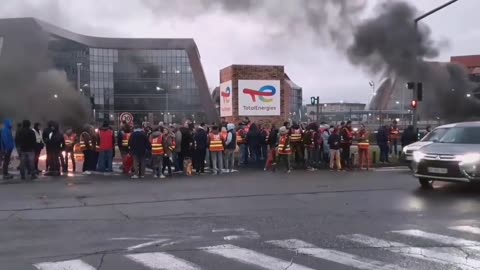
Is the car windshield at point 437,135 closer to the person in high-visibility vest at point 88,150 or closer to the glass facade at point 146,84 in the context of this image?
the person in high-visibility vest at point 88,150

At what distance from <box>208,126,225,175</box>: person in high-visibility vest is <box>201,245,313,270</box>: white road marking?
29.0ft

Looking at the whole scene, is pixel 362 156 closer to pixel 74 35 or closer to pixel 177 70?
pixel 74 35

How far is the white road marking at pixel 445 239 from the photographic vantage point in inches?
228

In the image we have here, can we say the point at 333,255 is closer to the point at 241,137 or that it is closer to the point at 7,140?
the point at 7,140

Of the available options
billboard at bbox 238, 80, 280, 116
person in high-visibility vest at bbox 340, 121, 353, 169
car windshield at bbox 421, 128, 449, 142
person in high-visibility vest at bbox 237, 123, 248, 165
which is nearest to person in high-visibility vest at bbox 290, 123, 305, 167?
person in high-visibility vest at bbox 340, 121, 353, 169

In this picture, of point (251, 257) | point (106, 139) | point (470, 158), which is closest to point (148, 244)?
point (251, 257)

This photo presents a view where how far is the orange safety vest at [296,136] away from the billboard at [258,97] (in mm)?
5027

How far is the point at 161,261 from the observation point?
17.1 ft

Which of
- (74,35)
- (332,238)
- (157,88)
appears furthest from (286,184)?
(157,88)

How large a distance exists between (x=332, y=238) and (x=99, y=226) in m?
3.27

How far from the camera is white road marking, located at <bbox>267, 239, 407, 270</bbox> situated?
4948 millimetres

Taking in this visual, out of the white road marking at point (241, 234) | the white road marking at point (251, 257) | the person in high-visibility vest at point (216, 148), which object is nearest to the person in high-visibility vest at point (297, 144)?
the person in high-visibility vest at point (216, 148)

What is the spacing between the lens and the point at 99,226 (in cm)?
716

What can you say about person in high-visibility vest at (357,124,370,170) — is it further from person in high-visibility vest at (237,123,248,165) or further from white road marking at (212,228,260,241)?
white road marking at (212,228,260,241)
